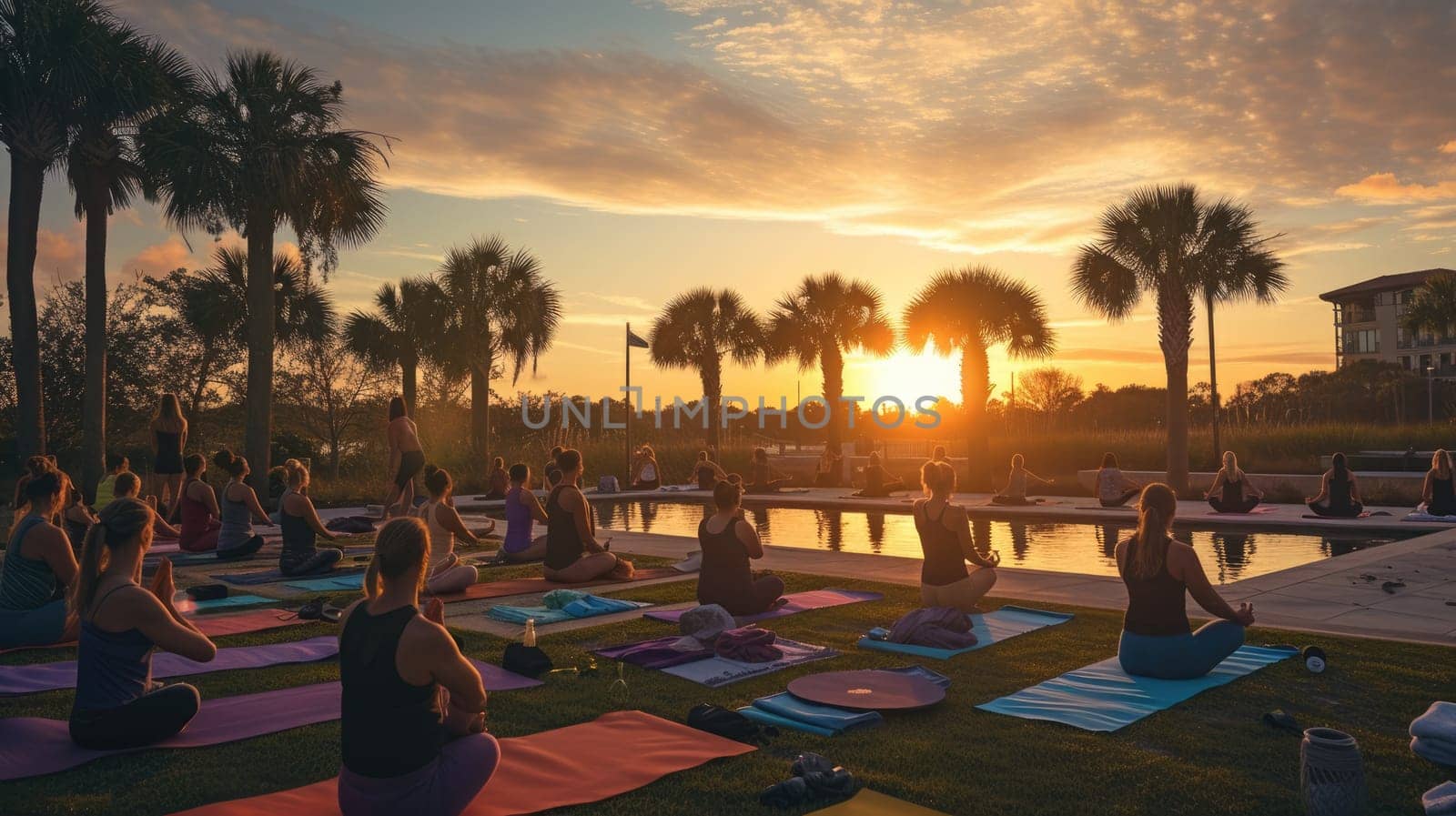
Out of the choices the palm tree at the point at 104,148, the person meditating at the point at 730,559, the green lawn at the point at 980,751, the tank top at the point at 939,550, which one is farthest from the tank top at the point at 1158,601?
the palm tree at the point at 104,148

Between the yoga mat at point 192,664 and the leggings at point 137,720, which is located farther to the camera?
the yoga mat at point 192,664

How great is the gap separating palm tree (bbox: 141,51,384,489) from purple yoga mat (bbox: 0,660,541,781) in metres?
15.3

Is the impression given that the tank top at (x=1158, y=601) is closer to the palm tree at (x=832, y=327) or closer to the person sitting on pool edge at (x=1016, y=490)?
the person sitting on pool edge at (x=1016, y=490)

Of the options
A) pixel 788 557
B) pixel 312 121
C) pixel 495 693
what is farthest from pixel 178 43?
pixel 495 693

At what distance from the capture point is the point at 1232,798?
431 cm

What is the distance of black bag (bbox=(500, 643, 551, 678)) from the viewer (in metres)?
6.72

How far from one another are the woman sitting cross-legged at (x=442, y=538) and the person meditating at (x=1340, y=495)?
1474 centimetres

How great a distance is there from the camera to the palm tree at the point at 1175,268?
2311 centimetres

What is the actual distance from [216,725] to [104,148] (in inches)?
729

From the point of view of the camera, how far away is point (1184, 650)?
617cm

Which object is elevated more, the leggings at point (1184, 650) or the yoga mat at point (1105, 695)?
the leggings at point (1184, 650)

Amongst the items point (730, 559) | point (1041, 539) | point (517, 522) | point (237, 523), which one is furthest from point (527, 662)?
point (1041, 539)

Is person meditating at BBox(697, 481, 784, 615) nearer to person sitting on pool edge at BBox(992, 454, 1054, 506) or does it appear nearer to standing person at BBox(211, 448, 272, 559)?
standing person at BBox(211, 448, 272, 559)

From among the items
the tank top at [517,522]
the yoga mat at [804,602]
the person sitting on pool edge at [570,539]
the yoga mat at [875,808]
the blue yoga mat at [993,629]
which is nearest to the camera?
the yoga mat at [875,808]
